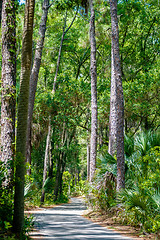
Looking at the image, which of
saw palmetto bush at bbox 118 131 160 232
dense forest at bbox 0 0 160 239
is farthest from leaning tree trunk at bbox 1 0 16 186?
saw palmetto bush at bbox 118 131 160 232

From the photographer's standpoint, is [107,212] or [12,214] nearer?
[12,214]

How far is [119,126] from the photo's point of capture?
34.8 feet

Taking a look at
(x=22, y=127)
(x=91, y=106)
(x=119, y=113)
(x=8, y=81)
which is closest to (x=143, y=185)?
(x=119, y=113)

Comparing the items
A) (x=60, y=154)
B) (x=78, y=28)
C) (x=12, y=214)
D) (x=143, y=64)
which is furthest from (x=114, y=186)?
(x=78, y=28)

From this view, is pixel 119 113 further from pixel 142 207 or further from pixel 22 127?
pixel 22 127

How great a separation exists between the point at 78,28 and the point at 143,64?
786 cm

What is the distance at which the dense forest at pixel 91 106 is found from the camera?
6.70 meters

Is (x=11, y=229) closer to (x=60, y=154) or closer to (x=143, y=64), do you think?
(x=60, y=154)

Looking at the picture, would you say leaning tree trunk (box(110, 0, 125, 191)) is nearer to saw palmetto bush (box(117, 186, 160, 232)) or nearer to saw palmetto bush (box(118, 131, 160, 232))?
saw palmetto bush (box(118, 131, 160, 232))

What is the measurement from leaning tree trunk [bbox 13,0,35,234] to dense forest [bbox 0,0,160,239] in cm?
2

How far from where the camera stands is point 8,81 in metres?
7.86

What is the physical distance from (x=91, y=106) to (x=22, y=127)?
9438 millimetres

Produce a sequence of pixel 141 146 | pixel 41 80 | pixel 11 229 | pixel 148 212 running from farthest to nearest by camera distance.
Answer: pixel 41 80 → pixel 141 146 → pixel 148 212 → pixel 11 229

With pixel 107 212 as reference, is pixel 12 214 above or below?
above
